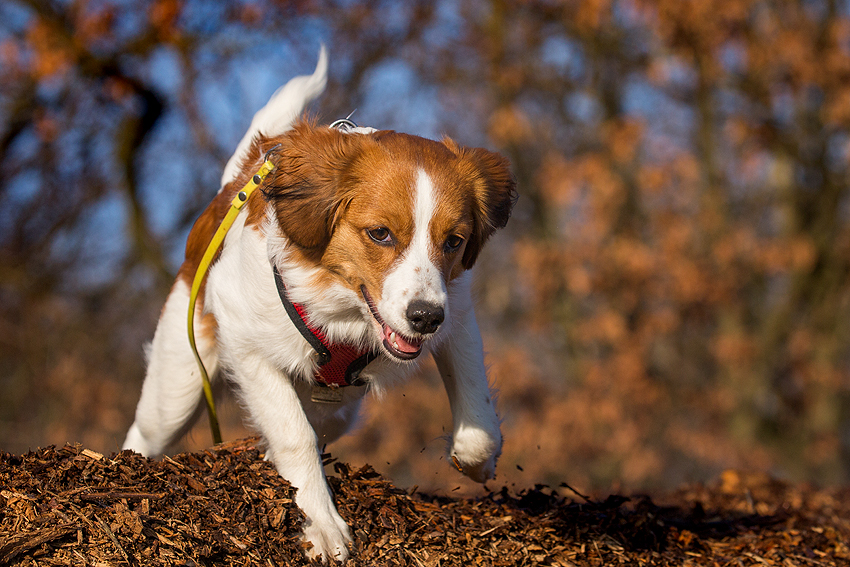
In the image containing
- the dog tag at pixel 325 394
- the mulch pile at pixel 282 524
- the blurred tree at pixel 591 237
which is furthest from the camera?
the blurred tree at pixel 591 237

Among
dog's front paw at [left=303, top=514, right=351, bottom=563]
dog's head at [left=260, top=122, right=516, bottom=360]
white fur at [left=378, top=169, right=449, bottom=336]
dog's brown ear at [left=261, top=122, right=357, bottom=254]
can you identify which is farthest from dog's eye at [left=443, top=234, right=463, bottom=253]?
dog's front paw at [left=303, top=514, right=351, bottom=563]

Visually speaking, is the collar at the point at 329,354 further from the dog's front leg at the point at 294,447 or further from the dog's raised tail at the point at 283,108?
the dog's raised tail at the point at 283,108

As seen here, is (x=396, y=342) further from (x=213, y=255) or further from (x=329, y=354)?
(x=213, y=255)

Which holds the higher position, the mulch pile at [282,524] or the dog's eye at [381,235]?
the dog's eye at [381,235]

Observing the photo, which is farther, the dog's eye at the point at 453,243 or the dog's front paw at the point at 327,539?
the dog's eye at the point at 453,243

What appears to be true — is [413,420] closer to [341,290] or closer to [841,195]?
[841,195]

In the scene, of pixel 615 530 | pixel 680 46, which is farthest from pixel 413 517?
pixel 680 46

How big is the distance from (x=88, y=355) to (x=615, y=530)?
11.3 metres

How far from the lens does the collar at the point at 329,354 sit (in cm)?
342

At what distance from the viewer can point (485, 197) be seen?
3.50 m

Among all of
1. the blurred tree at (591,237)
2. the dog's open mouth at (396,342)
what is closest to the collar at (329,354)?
the dog's open mouth at (396,342)

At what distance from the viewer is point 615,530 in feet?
11.8

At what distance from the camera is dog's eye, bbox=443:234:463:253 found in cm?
324

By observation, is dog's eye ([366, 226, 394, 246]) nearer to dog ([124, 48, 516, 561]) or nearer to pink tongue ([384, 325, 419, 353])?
dog ([124, 48, 516, 561])
